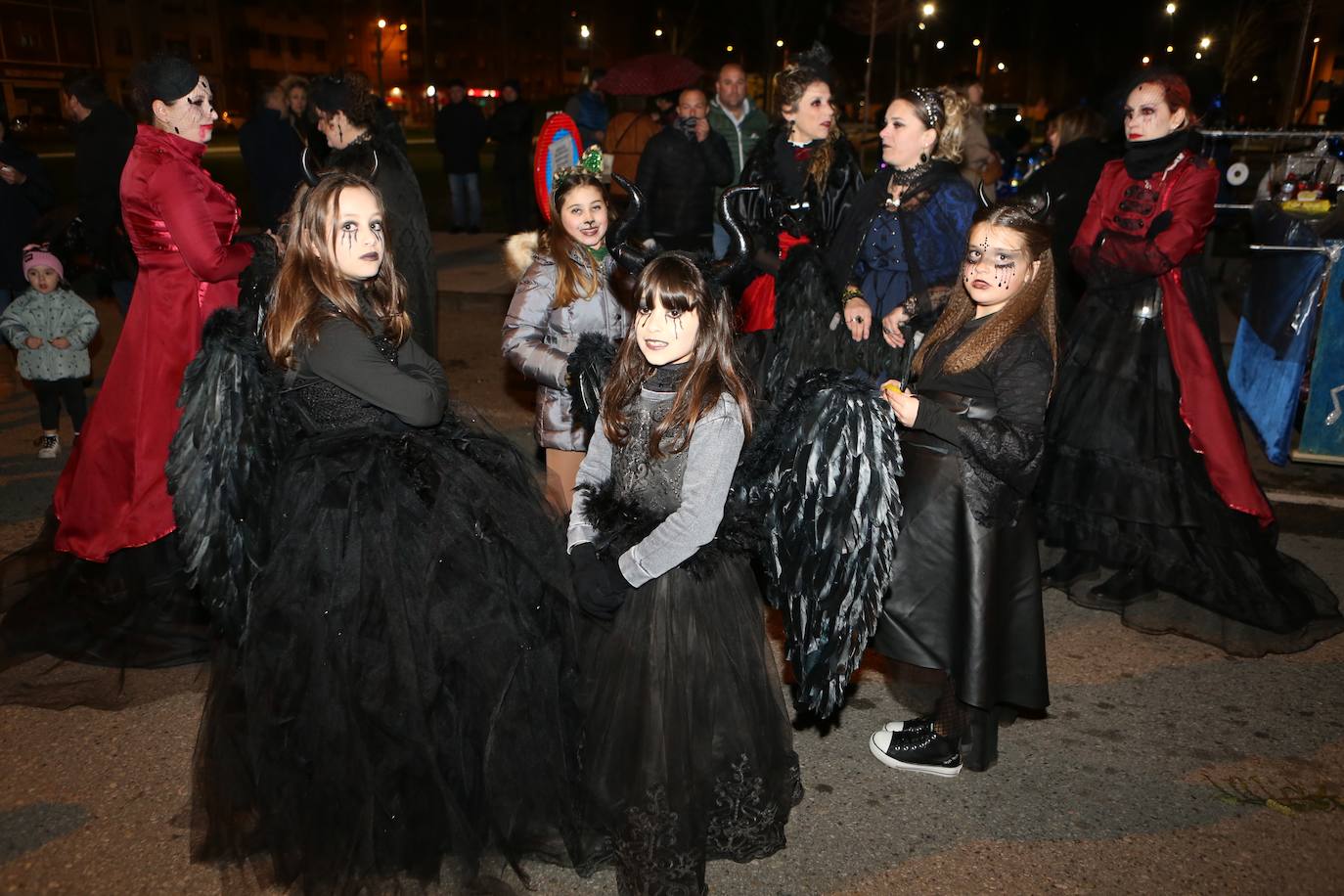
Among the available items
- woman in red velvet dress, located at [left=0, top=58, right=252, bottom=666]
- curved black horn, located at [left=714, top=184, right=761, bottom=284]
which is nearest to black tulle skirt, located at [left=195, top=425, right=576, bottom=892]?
curved black horn, located at [left=714, top=184, right=761, bottom=284]

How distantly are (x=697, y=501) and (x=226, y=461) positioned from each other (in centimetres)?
146

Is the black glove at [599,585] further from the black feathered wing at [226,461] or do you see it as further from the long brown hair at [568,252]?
the long brown hair at [568,252]

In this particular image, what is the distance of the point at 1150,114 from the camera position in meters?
4.75

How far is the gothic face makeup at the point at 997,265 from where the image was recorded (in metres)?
3.33

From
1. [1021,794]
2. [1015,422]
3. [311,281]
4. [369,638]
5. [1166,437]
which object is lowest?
[1021,794]

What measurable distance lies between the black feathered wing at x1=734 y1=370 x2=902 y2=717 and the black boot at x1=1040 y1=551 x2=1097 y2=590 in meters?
2.45

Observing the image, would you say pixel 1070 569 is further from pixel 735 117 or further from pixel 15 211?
pixel 15 211

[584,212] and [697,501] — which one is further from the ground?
[584,212]

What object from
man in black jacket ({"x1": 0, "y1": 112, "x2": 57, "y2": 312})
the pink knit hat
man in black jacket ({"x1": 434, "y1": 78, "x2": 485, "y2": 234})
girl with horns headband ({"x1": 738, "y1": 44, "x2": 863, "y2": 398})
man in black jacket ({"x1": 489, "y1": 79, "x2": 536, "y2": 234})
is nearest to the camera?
girl with horns headband ({"x1": 738, "y1": 44, "x2": 863, "y2": 398})

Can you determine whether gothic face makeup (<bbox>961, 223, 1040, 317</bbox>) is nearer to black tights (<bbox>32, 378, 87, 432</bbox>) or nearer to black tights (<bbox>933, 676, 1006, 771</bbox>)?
black tights (<bbox>933, 676, 1006, 771</bbox>)

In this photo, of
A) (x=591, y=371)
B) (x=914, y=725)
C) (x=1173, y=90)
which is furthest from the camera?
(x=1173, y=90)

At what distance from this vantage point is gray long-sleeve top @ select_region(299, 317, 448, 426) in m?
3.02

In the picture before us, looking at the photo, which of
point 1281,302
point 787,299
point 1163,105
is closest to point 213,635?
point 787,299

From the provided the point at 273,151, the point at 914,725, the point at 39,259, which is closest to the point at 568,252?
the point at 914,725
